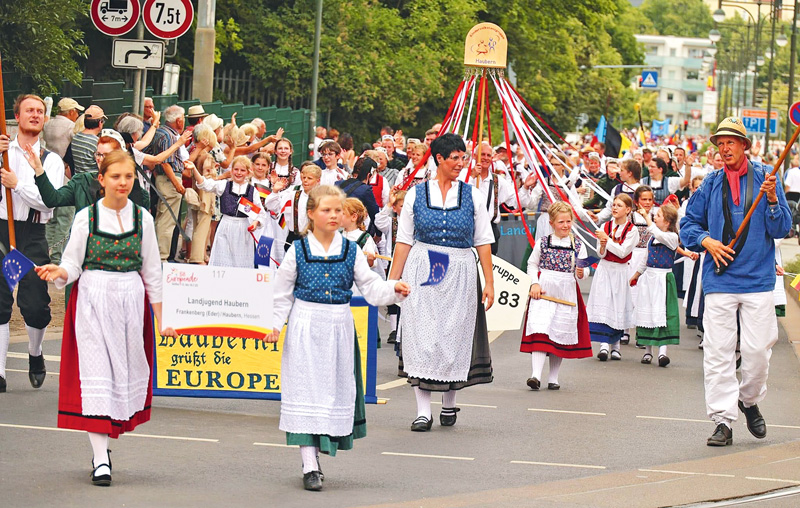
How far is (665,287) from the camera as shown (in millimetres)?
13570

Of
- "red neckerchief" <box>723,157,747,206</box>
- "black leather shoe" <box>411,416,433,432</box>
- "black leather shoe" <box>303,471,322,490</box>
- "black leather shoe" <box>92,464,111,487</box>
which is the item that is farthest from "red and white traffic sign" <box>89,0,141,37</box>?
"black leather shoe" <box>303,471,322,490</box>

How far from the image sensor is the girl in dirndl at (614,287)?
13375 millimetres

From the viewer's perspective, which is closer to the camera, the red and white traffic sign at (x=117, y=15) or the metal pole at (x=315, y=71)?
the red and white traffic sign at (x=117, y=15)

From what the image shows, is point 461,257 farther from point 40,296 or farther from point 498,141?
point 498,141

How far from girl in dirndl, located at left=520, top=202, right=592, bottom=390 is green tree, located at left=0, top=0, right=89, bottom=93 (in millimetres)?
9374

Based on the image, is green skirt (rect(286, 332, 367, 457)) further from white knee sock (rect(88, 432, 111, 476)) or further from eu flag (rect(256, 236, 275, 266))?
eu flag (rect(256, 236, 275, 266))

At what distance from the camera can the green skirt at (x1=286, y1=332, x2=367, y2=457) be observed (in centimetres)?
732

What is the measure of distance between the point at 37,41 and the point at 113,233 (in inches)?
485

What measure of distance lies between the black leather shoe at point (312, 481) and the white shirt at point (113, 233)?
1193mm

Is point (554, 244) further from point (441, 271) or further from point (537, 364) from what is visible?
point (441, 271)

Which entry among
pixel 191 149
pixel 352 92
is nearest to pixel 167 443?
pixel 191 149

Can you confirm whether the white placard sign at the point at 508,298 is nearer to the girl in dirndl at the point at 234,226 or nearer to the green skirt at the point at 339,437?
the girl in dirndl at the point at 234,226

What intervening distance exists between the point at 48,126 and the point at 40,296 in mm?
2727

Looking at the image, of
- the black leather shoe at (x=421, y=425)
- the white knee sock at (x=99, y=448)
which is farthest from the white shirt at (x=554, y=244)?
the white knee sock at (x=99, y=448)
